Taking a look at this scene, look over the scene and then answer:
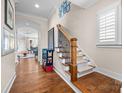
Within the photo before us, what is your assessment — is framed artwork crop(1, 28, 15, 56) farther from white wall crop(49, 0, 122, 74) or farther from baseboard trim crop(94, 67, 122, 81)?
baseboard trim crop(94, 67, 122, 81)

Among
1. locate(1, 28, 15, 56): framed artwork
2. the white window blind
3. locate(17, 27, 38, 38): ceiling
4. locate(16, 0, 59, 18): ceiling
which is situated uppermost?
locate(16, 0, 59, 18): ceiling

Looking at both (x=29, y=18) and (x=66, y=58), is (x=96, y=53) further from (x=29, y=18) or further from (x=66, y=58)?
(x=29, y=18)

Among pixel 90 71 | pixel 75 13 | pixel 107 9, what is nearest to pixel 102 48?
Result: pixel 90 71

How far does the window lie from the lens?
2250mm

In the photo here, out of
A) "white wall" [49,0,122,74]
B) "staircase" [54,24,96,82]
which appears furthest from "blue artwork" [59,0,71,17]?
"staircase" [54,24,96,82]

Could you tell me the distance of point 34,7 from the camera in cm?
542

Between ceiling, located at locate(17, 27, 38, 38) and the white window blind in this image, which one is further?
ceiling, located at locate(17, 27, 38, 38)

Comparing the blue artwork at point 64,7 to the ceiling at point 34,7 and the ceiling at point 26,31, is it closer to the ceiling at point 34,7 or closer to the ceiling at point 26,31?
the ceiling at point 34,7

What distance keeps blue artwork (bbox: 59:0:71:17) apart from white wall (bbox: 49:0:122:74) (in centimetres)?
23

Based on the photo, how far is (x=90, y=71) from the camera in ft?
9.98

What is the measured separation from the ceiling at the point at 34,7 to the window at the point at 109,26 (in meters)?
3.02

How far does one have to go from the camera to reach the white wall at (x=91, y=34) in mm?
2412

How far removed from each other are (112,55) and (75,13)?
239 cm

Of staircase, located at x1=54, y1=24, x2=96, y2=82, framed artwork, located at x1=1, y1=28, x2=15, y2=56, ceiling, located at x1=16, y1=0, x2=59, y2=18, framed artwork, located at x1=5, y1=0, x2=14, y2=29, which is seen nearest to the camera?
framed artwork, located at x1=1, y1=28, x2=15, y2=56
